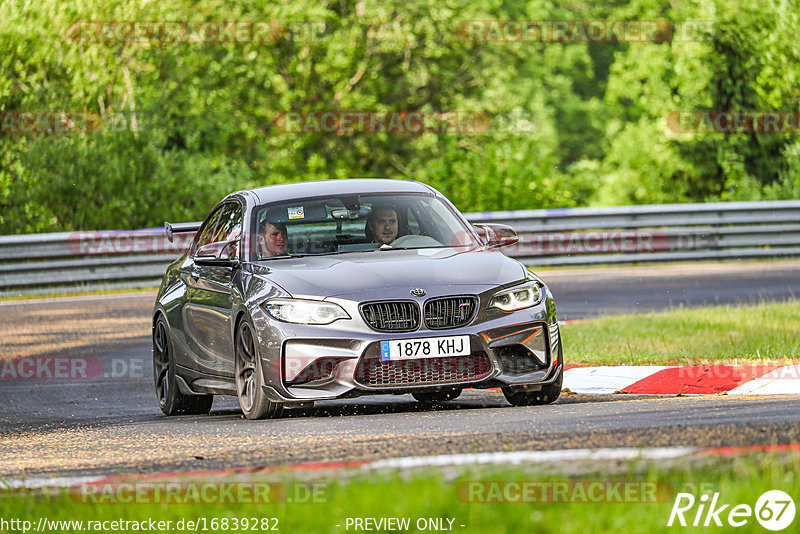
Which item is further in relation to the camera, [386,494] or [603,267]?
[603,267]

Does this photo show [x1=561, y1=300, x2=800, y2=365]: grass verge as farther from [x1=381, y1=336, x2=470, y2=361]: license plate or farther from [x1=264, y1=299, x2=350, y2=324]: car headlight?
[x1=264, y1=299, x2=350, y2=324]: car headlight

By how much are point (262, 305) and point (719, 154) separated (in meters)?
25.5

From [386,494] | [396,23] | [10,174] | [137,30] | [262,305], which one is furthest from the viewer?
[396,23]

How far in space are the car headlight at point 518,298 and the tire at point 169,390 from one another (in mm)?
2675

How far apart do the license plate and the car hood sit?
0.99ft

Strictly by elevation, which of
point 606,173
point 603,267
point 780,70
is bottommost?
point 606,173

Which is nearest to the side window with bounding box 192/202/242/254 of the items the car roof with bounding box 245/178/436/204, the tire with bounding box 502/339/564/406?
the car roof with bounding box 245/178/436/204

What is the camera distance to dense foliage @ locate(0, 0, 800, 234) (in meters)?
27.4

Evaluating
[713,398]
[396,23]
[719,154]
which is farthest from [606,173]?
[713,398]

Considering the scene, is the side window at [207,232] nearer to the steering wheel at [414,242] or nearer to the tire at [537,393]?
the steering wheel at [414,242]

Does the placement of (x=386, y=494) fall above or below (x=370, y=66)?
above

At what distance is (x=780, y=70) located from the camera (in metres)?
32.5

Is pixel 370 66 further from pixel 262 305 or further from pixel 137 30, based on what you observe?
pixel 262 305

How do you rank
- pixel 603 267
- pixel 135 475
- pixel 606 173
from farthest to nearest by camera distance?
pixel 606 173
pixel 603 267
pixel 135 475
